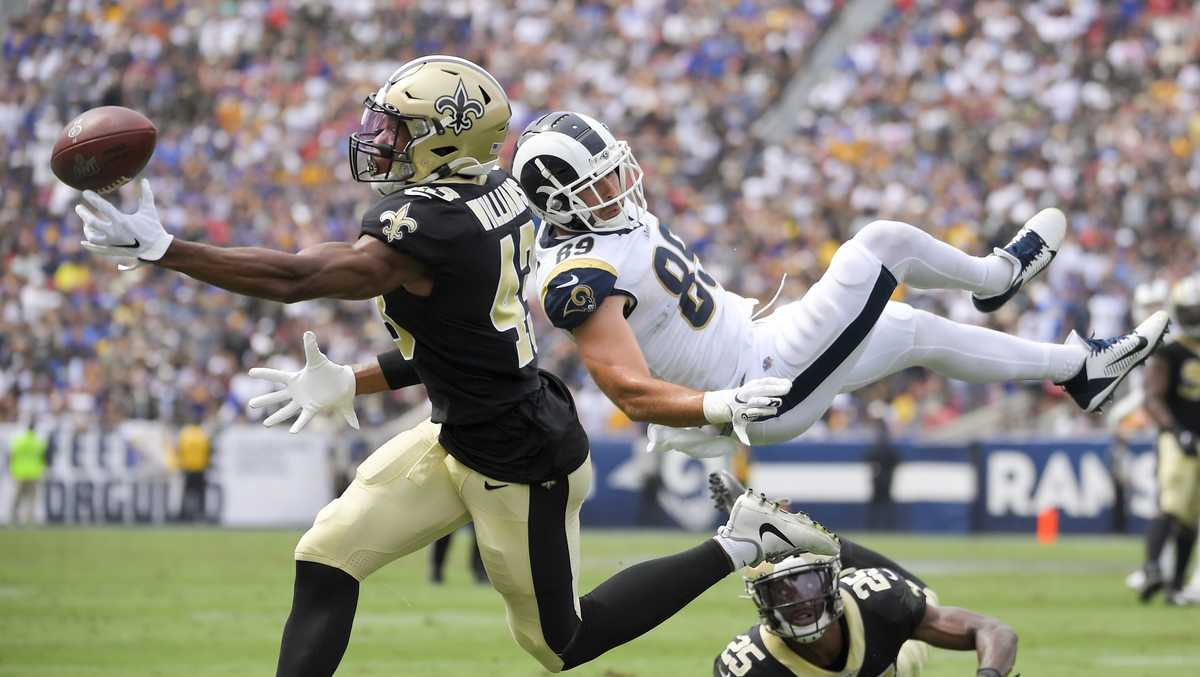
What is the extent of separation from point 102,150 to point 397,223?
830 millimetres

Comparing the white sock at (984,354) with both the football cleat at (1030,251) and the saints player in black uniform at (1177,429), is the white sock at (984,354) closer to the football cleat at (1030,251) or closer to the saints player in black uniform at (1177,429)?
the football cleat at (1030,251)

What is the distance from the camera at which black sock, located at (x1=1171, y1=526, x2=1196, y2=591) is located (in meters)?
10.6

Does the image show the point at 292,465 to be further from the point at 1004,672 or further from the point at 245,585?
the point at 1004,672

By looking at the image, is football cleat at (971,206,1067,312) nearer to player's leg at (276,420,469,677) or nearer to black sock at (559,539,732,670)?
black sock at (559,539,732,670)

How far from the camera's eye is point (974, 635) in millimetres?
5578

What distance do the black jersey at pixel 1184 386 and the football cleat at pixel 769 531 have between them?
5744 millimetres

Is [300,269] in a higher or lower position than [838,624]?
higher

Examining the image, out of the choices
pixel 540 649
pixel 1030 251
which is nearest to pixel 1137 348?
pixel 1030 251

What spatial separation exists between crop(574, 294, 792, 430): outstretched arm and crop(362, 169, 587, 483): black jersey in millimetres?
226

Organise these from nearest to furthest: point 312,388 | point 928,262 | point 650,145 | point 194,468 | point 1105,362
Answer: point 312,388
point 928,262
point 1105,362
point 194,468
point 650,145

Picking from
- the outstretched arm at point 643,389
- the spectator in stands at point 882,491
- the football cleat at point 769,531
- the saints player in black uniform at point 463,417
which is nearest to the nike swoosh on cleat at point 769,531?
the football cleat at point 769,531

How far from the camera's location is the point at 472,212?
503 centimetres

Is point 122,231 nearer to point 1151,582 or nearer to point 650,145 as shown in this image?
point 1151,582

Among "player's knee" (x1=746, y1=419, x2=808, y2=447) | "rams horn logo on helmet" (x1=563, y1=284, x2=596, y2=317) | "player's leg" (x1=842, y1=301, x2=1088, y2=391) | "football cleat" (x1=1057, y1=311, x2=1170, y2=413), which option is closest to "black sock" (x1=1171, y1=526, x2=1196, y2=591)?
"football cleat" (x1=1057, y1=311, x2=1170, y2=413)
